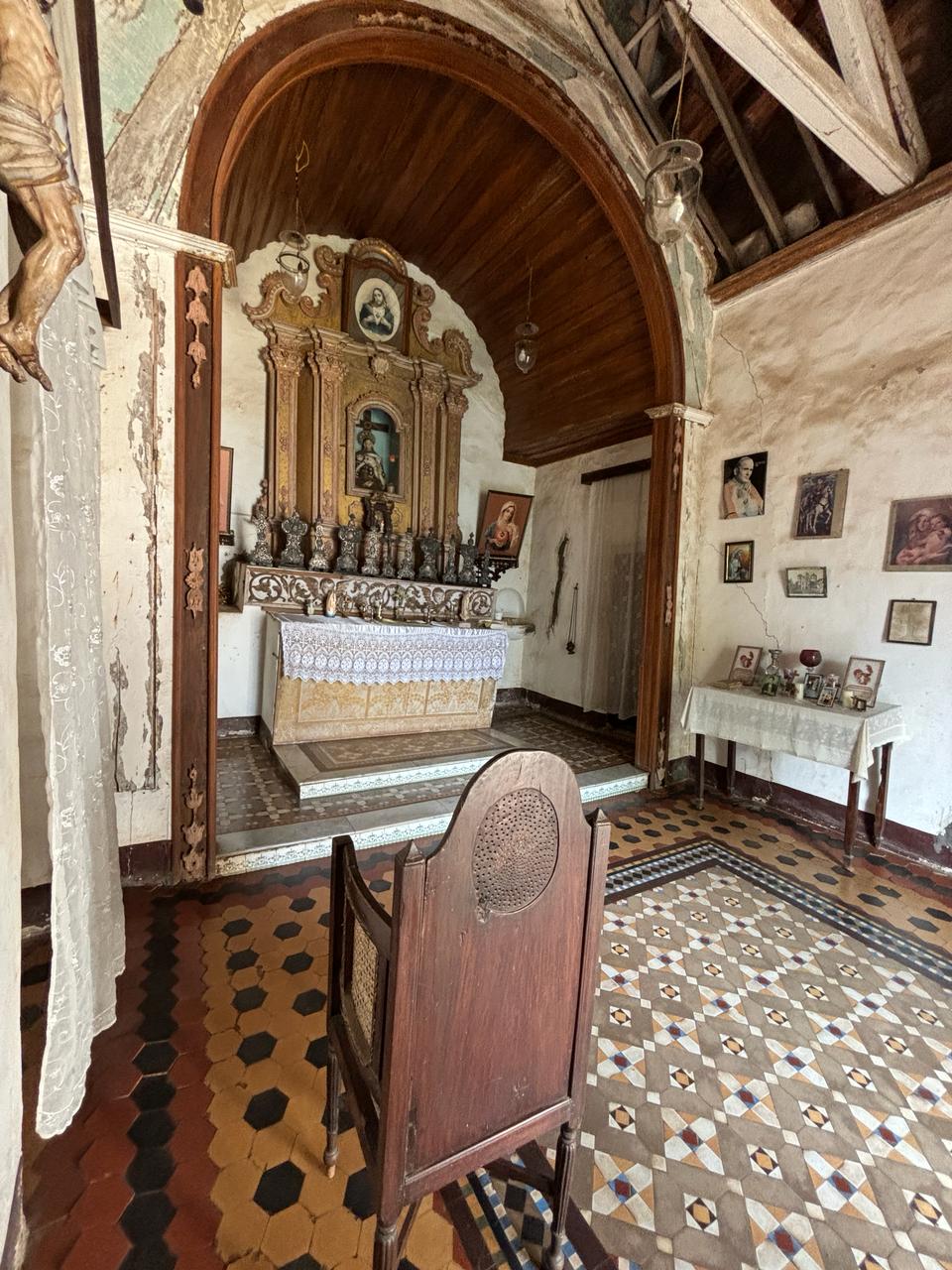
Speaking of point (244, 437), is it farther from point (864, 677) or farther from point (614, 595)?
point (864, 677)

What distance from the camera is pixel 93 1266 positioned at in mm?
1161

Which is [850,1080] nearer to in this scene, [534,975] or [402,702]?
[534,975]

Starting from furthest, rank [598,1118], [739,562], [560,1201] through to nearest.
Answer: [739,562]
[598,1118]
[560,1201]

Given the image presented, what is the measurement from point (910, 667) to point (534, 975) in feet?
11.9

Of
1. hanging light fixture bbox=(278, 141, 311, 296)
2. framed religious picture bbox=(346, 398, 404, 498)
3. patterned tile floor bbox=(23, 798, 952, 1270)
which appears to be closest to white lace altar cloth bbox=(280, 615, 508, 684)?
framed religious picture bbox=(346, 398, 404, 498)

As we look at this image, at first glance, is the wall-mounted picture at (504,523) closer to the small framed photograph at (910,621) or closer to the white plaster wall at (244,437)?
the white plaster wall at (244,437)

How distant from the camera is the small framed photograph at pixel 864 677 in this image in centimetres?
342

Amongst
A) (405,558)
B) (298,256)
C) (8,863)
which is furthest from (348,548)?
(8,863)

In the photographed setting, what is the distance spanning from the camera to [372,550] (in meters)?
5.71

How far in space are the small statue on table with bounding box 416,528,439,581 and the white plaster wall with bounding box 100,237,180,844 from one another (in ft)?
11.8

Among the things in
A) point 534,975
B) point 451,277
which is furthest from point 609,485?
point 534,975

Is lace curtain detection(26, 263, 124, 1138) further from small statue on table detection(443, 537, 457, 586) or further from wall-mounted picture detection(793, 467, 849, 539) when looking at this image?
small statue on table detection(443, 537, 457, 586)

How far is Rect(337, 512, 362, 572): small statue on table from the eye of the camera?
555 cm

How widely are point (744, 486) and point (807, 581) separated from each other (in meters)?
0.99
